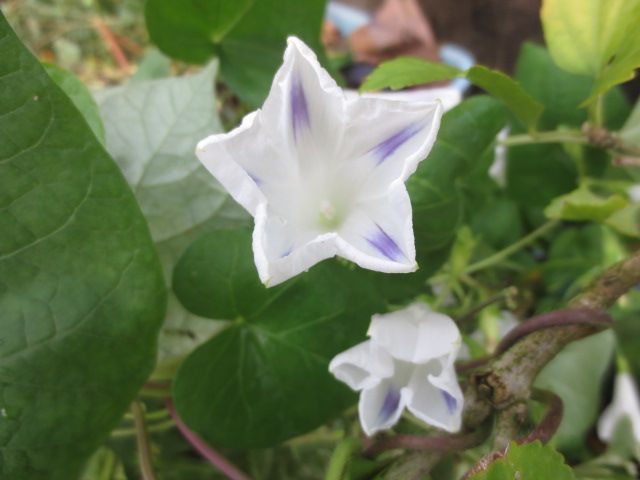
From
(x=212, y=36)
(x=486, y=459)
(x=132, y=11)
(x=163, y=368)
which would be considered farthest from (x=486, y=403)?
(x=132, y=11)

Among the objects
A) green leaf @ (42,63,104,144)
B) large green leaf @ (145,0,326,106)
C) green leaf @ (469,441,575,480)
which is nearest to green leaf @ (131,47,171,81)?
large green leaf @ (145,0,326,106)

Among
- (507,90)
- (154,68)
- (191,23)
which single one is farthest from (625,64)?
(154,68)

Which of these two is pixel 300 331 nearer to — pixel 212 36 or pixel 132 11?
pixel 212 36

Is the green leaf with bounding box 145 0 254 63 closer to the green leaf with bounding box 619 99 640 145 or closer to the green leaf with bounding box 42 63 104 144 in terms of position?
the green leaf with bounding box 42 63 104 144

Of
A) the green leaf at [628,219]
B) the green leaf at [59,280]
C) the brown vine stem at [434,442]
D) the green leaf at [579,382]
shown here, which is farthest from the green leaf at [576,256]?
the green leaf at [59,280]

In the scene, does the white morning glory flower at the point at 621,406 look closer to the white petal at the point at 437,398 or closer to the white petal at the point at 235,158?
the white petal at the point at 437,398

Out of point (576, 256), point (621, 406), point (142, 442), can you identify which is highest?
point (142, 442)

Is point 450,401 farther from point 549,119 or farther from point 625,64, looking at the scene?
point 549,119
